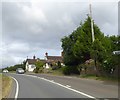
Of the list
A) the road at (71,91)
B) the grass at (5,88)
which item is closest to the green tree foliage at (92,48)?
the road at (71,91)

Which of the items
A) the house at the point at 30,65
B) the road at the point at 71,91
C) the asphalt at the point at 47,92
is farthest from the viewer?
the house at the point at 30,65

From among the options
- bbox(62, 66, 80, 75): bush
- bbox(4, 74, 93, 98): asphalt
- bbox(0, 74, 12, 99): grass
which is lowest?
bbox(0, 74, 12, 99): grass

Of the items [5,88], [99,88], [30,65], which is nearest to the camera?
[99,88]

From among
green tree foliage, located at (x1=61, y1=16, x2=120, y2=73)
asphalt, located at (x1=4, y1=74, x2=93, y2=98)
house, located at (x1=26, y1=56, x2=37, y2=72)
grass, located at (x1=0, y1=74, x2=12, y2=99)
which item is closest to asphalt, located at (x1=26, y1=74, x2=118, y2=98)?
asphalt, located at (x1=4, y1=74, x2=93, y2=98)

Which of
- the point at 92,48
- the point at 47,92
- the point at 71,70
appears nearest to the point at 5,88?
the point at 47,92

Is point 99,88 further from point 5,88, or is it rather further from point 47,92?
point 5,88

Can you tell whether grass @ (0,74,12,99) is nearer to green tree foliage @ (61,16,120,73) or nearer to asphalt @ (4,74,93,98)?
asphalt @ (4,74,93,98)

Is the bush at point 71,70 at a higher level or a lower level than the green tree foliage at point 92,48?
lower

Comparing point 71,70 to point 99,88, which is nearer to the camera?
point 99,88

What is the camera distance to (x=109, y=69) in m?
41.9

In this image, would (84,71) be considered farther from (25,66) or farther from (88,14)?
(25,66)

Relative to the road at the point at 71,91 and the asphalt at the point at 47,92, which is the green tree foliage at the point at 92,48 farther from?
the asphalt at the point at 47,92

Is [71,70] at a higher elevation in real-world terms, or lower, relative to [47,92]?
higher

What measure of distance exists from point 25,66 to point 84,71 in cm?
10158
